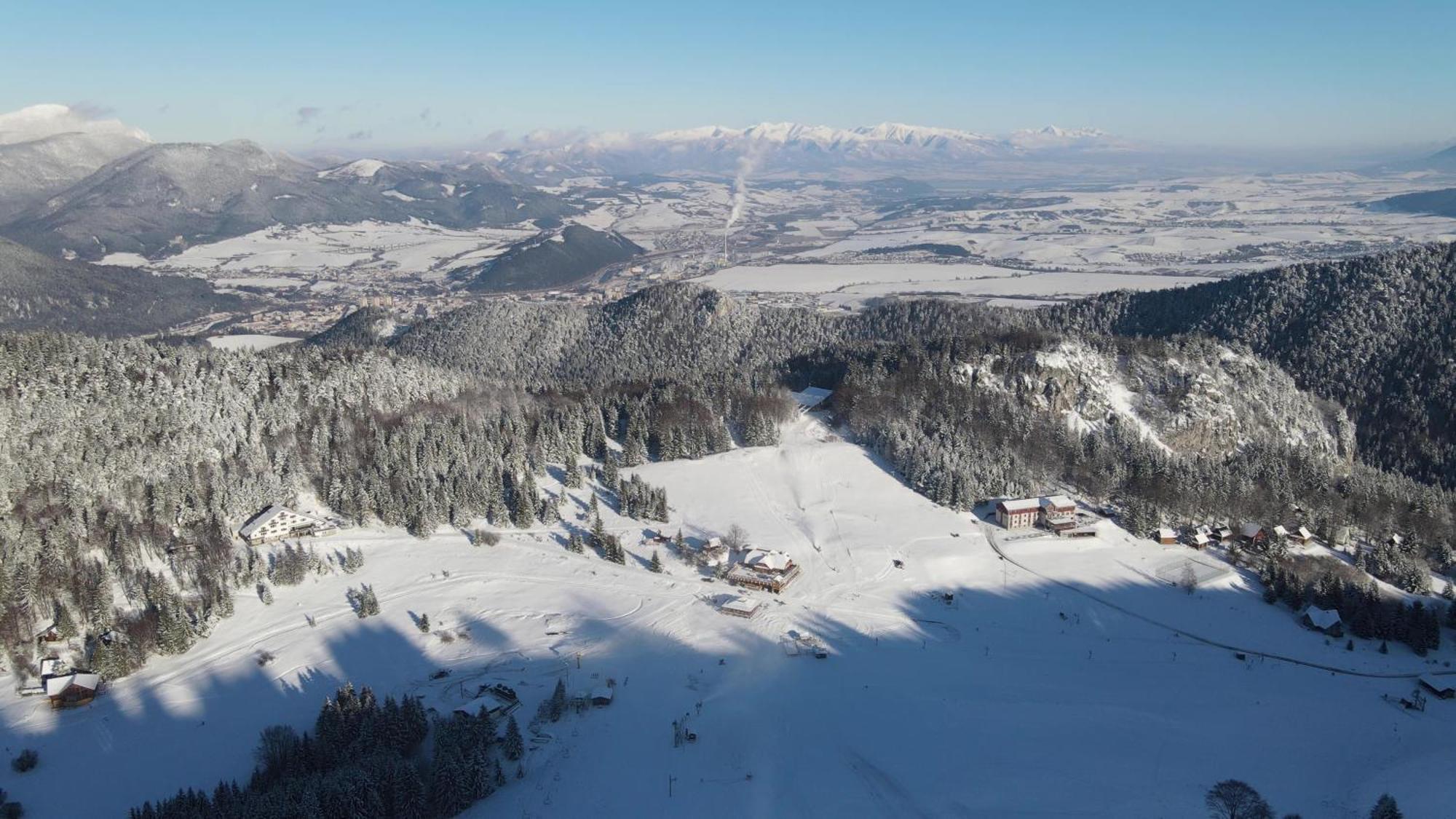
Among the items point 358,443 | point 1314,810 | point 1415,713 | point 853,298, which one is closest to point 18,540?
point 358,443

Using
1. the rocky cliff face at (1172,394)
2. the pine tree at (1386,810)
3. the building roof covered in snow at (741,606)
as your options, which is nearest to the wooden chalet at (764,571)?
the building roof covered in snow at (741,606)

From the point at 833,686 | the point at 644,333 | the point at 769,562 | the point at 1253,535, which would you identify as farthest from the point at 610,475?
the point at 644,333

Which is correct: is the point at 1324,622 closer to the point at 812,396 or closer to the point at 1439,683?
the point at 1439,683

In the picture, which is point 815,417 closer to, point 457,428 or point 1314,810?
point 457,428

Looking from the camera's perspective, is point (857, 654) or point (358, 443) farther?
point (358, 443)

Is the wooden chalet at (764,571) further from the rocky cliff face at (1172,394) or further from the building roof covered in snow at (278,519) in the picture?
the rocky cliff face at (1172,394)

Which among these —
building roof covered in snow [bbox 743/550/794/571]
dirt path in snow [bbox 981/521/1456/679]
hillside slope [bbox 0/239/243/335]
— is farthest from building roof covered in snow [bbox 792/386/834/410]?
hillside slope [bbox 0/239/243/335]
